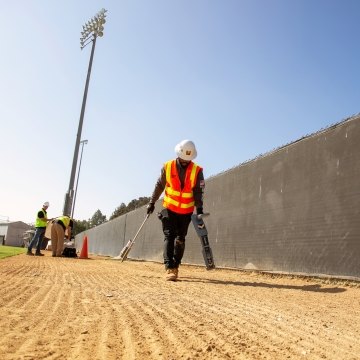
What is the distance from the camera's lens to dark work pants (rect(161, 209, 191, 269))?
18.1 feet

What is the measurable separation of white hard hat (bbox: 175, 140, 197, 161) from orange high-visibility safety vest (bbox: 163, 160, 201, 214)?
14 cm

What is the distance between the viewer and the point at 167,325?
2152mm

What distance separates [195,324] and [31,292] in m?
1.60

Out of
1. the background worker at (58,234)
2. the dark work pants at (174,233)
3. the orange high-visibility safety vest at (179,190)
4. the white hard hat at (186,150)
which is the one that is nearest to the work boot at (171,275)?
the dark work pants at (174,233)

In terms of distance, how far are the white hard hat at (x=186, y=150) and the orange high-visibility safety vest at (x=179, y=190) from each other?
0.47 ft

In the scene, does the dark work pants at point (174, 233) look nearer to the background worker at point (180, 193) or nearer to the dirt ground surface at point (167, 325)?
the background worker at point (180, 193)

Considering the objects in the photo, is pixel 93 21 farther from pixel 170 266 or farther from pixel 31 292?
pixel 31 292

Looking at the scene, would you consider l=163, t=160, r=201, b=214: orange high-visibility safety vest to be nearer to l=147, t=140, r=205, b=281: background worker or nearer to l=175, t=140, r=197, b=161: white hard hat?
l=147, t=140, r=205, b=281: background worker

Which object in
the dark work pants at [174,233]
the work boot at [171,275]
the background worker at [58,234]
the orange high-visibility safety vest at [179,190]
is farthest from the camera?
the background worker at [58,234]

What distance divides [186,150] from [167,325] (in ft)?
12.4

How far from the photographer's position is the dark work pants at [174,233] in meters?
5.52

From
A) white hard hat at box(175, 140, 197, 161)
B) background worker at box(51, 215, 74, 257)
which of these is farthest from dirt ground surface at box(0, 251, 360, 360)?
background worker at box(51, 215, 74, 257)

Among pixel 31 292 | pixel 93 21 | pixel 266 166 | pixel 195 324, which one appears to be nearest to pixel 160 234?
pixel 266 166

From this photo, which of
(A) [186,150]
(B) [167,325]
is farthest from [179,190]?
(B) [167,325]
